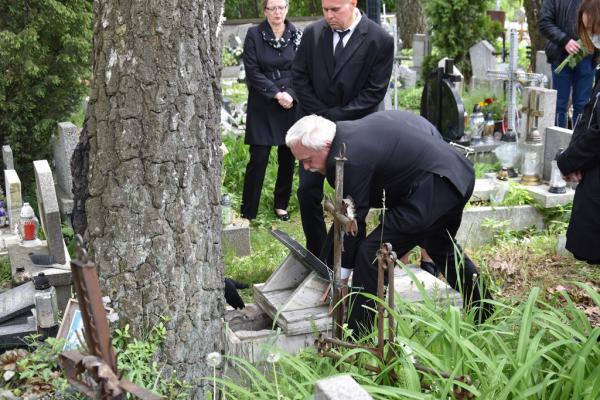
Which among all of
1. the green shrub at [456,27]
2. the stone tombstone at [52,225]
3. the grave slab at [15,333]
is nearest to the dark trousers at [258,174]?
the stone tombstone at [52,225]

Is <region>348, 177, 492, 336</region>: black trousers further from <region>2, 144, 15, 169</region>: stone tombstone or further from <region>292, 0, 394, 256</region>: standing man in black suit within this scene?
<region>2, 144, 15, 169</region>: stone tombstone

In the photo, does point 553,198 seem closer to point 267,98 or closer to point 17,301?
point 267,98

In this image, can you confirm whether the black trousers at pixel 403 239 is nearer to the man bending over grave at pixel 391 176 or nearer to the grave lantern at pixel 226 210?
the man bending over grave at pixel 391 176

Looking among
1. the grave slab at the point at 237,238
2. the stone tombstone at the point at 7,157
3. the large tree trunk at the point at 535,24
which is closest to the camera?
the grave slab at the point at 237,238

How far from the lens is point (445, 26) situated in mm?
12047

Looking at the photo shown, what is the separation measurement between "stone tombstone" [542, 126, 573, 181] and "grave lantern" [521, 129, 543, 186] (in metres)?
0.07

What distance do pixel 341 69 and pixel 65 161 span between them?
2286 millimetres

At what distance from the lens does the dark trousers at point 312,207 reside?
532cm

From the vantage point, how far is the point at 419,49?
14070mm

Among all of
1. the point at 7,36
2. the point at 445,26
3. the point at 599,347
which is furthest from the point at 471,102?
the point at 599,347

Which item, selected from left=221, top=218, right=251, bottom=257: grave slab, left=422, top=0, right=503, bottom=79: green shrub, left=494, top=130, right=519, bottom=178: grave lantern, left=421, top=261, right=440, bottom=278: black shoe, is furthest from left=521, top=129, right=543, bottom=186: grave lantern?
left=422, top=0, right=503, bottom=79: green shrub

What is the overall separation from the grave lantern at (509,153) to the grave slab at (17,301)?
13.0 ft

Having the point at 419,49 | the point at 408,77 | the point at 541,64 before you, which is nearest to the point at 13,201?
the point at 541,64

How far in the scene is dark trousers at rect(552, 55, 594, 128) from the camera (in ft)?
27.1
